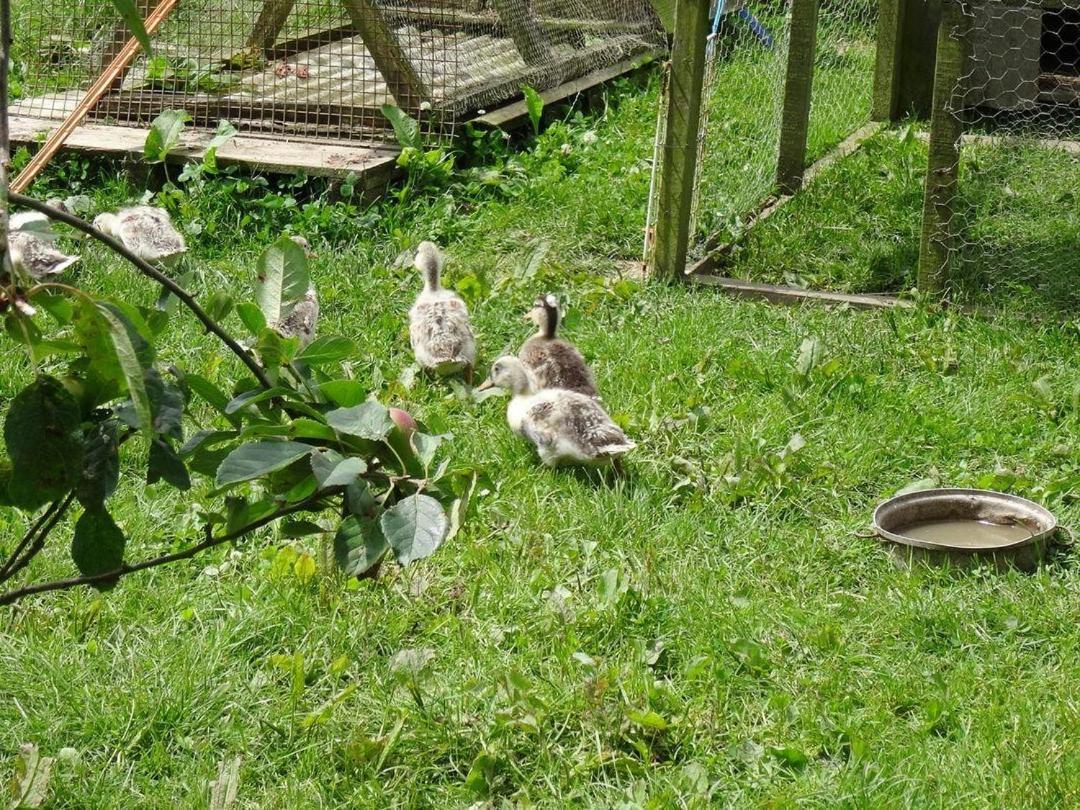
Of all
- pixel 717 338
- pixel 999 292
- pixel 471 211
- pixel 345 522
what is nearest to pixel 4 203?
pixel 345 522

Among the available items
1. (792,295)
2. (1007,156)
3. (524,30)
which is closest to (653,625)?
(792,295)

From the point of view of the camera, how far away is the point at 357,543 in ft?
6.54

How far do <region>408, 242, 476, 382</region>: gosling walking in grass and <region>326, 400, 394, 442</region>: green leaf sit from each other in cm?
430

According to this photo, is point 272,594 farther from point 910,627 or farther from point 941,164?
point 941,164

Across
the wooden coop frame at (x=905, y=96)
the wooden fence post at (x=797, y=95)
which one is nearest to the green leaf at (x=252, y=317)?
the wooden coop frame at (x=905, y=96)

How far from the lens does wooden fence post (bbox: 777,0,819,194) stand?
834 cm

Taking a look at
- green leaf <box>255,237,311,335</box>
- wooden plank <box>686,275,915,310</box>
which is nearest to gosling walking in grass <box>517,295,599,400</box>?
wooden plank <box>686,275,915,310</box>

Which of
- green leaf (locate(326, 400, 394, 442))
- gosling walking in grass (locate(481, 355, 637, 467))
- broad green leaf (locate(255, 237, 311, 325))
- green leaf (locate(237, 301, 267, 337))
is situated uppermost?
broad green leaf (locate(255, 237, 311, 325))

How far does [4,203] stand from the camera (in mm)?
1545

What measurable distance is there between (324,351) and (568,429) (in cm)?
322

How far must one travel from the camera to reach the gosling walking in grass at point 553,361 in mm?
5801

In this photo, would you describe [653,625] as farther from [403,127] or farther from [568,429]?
[403,127]

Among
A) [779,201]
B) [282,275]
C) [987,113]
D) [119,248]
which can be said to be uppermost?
[119,248]

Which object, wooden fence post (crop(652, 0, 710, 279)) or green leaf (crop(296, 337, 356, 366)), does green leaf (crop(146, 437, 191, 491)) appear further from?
wooden fence post (crop(652, 0, 710, 279))
